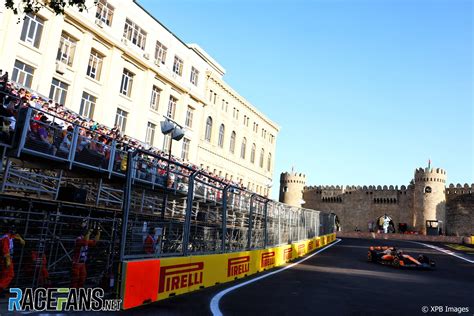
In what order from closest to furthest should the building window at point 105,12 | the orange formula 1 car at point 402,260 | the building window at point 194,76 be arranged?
1. the orange formula 1 car at point 402,260
2. the building window at point 105,12
3. the building window at point 194,76

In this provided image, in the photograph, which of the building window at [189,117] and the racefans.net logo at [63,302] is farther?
the building window at [189,117]

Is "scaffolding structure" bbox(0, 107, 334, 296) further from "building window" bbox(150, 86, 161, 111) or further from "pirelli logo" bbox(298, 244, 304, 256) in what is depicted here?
"building window" bbox(150, 86, 161, 111)

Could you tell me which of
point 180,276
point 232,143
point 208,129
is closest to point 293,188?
point 232,143

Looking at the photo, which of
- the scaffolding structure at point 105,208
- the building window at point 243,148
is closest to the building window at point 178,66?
the building window at point 243,148

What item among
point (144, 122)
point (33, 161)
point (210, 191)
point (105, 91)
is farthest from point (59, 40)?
point (210, 191)

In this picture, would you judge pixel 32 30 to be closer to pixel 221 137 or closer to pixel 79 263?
pixel 79 263

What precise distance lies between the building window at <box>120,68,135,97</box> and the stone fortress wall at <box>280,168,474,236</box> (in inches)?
2407

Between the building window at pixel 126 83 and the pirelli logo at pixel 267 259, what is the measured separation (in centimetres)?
2090

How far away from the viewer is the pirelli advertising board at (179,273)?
23.8 ft

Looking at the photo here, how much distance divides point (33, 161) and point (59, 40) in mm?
16151

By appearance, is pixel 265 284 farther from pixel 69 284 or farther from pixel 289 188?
pixel 289 188

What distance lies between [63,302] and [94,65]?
24225 millimetres

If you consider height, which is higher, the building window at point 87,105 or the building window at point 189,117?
the building window at point 189,117

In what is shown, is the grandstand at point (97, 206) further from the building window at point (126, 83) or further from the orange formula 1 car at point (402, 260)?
the building window at point (126, 83)
